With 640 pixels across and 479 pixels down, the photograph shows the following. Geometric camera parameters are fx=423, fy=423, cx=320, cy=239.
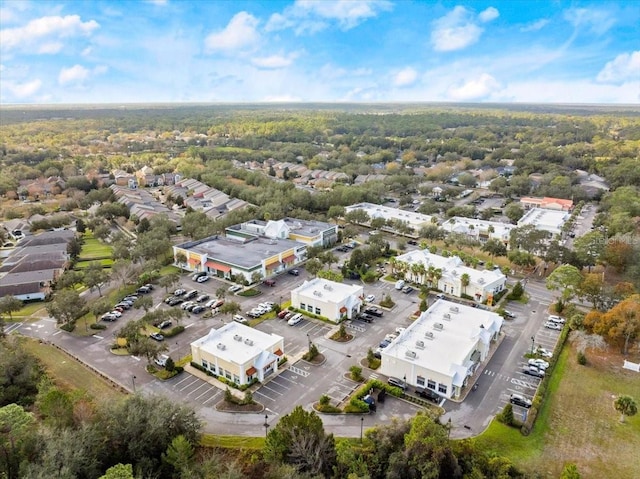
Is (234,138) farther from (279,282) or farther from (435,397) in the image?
(435,397)

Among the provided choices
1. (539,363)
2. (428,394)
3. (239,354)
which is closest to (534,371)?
(539,363)

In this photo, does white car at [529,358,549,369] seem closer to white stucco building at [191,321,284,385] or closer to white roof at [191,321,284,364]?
white stucco building at [191,321,284,385]

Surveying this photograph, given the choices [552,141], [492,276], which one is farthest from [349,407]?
[552,141]

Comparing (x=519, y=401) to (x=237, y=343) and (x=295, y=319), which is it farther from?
(x=237, y=343)

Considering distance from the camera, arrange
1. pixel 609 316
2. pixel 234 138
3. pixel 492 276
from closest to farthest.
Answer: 1. pixel 609 316
2. pixel 492 276
3. pixel 234 138

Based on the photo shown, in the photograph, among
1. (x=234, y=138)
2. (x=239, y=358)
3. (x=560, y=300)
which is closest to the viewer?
(x=239, y=358)

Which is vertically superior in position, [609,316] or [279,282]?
[609,316]

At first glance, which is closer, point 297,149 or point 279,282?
point 279,282
